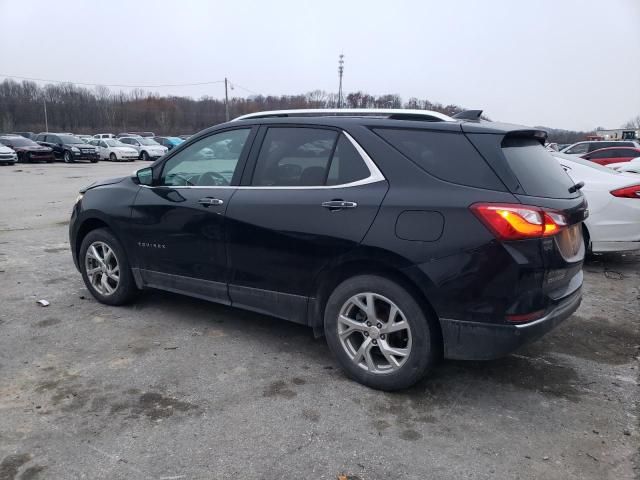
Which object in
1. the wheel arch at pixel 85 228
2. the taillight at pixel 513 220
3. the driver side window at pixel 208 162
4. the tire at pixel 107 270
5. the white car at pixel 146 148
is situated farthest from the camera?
the white car at pixel 146 148

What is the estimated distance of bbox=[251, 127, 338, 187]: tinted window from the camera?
3.62 meters

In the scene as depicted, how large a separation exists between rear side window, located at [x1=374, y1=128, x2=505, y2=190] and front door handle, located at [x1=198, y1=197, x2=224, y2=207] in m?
1.40

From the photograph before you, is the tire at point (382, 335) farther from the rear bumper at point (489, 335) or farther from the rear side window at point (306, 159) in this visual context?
the rear side window at point (306, 159)

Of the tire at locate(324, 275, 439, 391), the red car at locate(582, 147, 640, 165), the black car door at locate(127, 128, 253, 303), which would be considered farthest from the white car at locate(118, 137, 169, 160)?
the tire at locate(324, 275, 439, 391)

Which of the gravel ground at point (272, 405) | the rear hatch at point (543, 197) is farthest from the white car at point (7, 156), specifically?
the rear hatch at point (543, 197)

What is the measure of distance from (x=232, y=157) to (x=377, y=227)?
1.53 meters

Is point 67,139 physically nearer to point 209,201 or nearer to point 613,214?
point 209,201

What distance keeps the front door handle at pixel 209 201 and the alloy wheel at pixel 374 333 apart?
1.35 m

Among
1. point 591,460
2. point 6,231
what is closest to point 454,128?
point 591,460

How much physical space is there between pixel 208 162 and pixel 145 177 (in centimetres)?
74

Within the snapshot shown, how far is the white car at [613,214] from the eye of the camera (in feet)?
20.1

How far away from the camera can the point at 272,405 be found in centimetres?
Result: 322

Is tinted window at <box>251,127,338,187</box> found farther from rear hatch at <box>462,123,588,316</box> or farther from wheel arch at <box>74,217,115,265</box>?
wheel arch at <box>74,217,115,265</box>

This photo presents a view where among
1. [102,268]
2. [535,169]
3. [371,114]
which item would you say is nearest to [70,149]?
[102,268]
